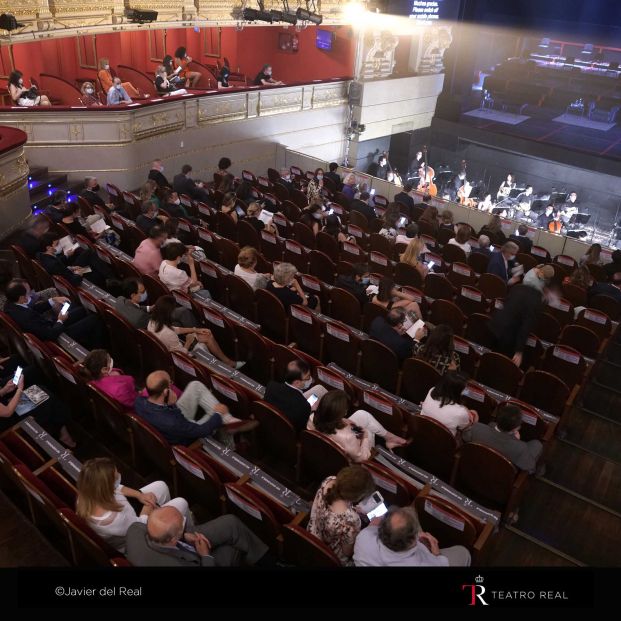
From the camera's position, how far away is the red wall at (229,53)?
454 inches

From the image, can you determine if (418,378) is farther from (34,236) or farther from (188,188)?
(188,188)

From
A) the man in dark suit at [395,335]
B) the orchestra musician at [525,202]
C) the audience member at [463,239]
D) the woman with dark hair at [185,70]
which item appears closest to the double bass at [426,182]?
the orchestra musician at [525,202]

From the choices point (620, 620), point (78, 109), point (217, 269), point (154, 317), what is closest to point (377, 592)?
point (620, 620)

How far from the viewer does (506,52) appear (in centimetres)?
1991

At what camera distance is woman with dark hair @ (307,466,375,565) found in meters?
2.71

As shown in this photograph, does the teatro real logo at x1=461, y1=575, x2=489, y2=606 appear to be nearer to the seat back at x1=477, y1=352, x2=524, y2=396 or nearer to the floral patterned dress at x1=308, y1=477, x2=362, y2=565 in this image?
the floral patterned dress at x1=308, y1=477, x2=362, y2=565

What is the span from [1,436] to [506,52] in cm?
2084

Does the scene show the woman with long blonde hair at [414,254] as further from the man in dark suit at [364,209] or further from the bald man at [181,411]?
the bald man at [181,411]

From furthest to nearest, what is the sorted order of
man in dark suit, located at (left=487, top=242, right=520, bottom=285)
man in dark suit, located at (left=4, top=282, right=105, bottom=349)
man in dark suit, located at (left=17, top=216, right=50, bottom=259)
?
1. man in dark suit, located at (left=487, top=242, right=520, bottom=285)
2. man in dark suit, located at (left=17, top=216, right=50, bottom=259)
3. man in dark suit, located at (left=4, top=282, right=105, bottom=349)

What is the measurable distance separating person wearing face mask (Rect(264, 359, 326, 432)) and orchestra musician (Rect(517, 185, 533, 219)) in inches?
473

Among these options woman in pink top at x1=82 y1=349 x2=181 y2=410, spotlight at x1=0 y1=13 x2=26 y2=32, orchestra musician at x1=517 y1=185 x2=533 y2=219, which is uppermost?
spotlight at x1=0 y1=13 x2=26 y2=32

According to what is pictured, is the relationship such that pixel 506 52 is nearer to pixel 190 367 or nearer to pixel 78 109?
pixel 78 109

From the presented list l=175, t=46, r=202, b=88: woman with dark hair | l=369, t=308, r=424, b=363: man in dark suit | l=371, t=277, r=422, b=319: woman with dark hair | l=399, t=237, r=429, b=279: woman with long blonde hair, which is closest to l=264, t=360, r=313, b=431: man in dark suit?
l=369, t=308, r=424, b=363: man in dark suit

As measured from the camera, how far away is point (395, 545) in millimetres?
2539
